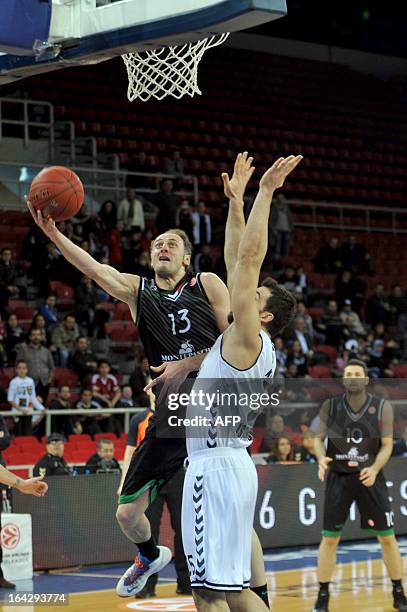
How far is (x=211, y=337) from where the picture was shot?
654cm

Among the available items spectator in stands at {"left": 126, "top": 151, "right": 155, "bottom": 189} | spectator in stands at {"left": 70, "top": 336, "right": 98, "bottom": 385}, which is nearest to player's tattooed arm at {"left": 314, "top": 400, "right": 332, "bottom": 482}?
spectator in stands at {"left": 70, "top": 336, "right": 98, "bottom": 385}

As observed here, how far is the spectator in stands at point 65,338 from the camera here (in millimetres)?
15469

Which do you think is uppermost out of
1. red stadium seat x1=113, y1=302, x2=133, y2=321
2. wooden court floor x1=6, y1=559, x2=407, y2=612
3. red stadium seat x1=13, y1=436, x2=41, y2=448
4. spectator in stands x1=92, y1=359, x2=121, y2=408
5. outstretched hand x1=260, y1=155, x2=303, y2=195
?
red stadium seat x1=113, y1=302, x2=133, y2=321

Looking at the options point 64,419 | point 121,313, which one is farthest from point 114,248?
point 64,419

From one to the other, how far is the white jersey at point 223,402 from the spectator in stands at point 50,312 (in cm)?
1018

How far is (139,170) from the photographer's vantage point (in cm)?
2086

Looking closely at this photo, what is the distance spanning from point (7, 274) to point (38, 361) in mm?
1949

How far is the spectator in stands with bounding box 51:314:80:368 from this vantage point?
1547cm

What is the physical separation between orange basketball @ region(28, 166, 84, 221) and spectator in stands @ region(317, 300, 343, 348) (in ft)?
42.1

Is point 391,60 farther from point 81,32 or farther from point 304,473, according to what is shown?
point 81,32

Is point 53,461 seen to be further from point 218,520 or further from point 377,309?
point 377,309

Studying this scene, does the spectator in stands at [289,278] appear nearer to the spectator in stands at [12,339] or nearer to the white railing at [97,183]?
the white railing at [97,183]

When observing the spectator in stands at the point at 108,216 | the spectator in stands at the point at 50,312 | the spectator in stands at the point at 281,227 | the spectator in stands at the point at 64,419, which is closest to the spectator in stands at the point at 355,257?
the spectator in stands at the point at 281,227

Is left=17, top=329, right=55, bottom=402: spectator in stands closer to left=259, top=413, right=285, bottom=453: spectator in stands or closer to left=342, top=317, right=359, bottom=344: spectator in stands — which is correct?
left=259, top=413, right=285, bottom=453: spectator in stands
